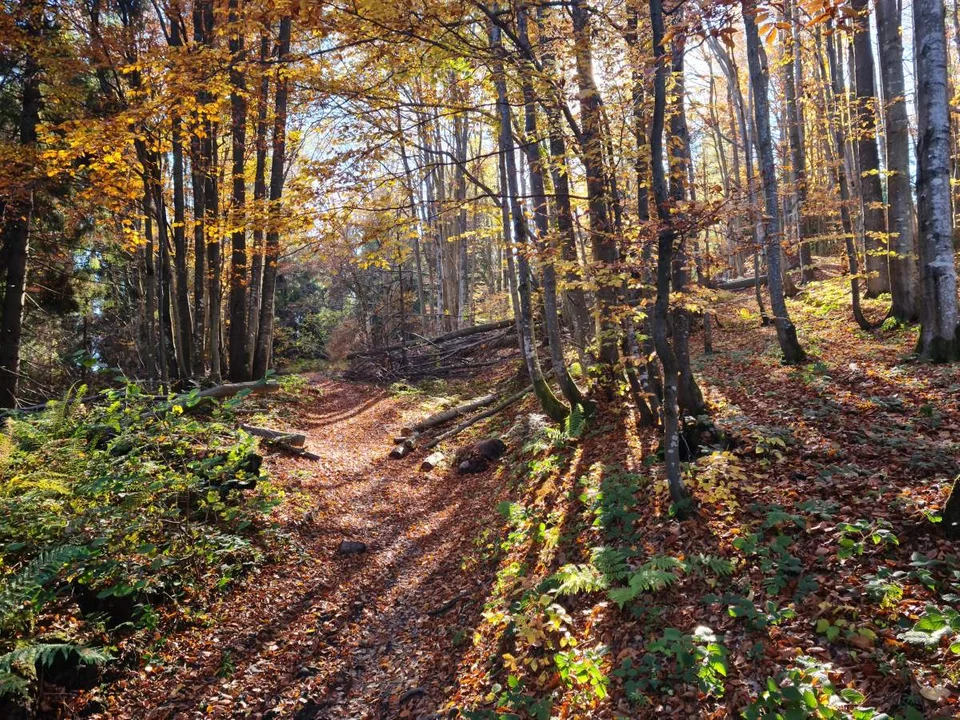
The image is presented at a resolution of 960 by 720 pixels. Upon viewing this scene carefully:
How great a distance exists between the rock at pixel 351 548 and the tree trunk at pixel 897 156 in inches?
383

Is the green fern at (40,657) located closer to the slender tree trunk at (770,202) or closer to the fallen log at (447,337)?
the slender tree trunk at (770,202)

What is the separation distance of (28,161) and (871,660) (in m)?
14.3

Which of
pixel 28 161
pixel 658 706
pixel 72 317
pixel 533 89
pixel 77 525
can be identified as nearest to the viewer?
pixel 658 706

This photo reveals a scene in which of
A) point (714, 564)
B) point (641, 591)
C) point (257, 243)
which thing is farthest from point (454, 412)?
point (714, 564)

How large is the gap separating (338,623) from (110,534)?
2435 mm

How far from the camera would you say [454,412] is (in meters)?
14.0

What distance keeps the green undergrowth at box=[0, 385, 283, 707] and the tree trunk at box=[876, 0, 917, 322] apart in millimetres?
10818

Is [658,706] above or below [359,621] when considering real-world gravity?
above

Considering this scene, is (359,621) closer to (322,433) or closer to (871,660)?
(871,660)

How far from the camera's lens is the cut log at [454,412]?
1346 centimetres

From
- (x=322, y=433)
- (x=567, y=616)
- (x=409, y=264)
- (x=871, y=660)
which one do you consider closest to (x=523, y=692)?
(x=567, y=616)

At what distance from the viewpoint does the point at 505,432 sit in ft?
38.3

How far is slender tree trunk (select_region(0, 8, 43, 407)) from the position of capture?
35.9 ft

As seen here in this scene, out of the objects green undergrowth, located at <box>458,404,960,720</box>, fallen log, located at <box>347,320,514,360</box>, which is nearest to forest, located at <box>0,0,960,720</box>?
green undergrowth, located at <box>458,404,960,720</box>
